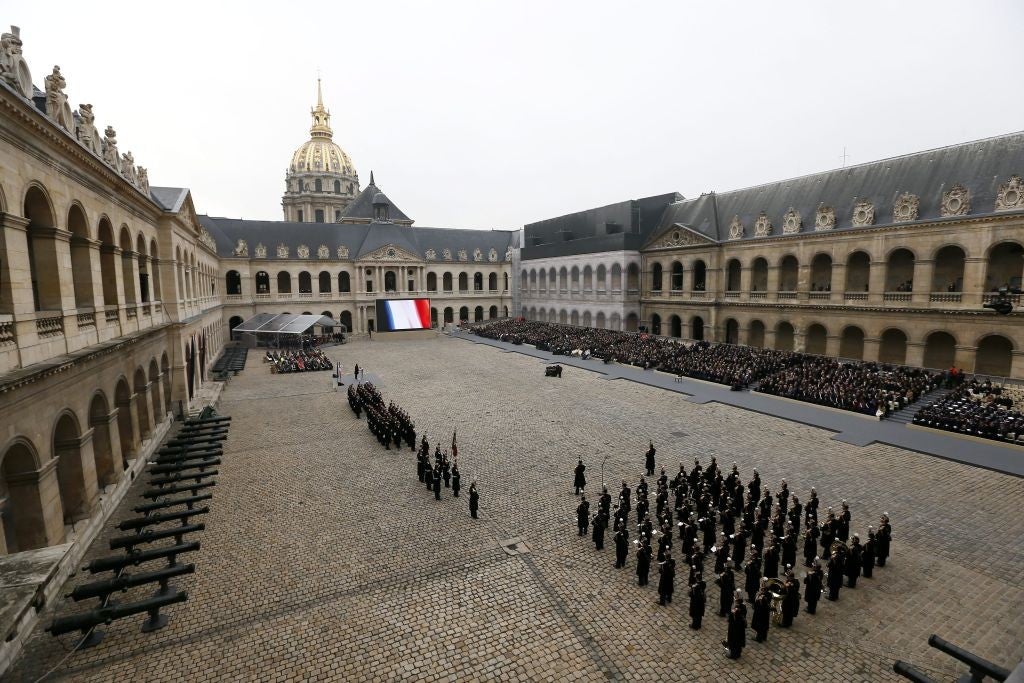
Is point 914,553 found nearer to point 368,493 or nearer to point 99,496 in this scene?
point 368,493

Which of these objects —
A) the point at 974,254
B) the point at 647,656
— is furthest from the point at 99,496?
the point at 974,254

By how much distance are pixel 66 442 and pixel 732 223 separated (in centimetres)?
4359

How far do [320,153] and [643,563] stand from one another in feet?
302

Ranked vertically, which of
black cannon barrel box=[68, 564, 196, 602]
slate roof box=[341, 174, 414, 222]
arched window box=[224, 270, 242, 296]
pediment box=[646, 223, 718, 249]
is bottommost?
black cannon barrel box=[68, 564, 196, 602]

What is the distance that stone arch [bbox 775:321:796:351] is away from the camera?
38.2 meters

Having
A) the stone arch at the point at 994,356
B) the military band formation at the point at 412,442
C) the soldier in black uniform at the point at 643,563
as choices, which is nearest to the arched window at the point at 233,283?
the military band formation at the point at 412,442

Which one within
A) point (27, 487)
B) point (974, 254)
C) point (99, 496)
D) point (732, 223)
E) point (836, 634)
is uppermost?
point (732, 223)

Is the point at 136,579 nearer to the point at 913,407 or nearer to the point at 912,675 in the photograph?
the point at 912,675

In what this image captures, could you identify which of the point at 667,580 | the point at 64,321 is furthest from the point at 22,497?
the point at 667,580

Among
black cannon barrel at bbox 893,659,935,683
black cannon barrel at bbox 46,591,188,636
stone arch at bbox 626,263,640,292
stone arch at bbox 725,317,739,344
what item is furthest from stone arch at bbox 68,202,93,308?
stone arch at bbox 626,263,640,292

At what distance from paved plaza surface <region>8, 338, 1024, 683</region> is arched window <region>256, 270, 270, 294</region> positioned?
42997 millimetres

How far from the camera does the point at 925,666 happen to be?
853 centimetres

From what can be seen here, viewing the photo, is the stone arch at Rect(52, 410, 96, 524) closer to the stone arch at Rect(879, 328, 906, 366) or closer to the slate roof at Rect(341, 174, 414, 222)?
the stone arch at Rect(879, 328, 906, 366)

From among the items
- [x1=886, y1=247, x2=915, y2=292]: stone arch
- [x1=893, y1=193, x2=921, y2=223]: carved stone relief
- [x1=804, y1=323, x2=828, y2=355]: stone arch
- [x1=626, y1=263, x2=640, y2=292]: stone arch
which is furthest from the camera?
[x1=626, y1=263, x2=640, y2=292]: stone arch
